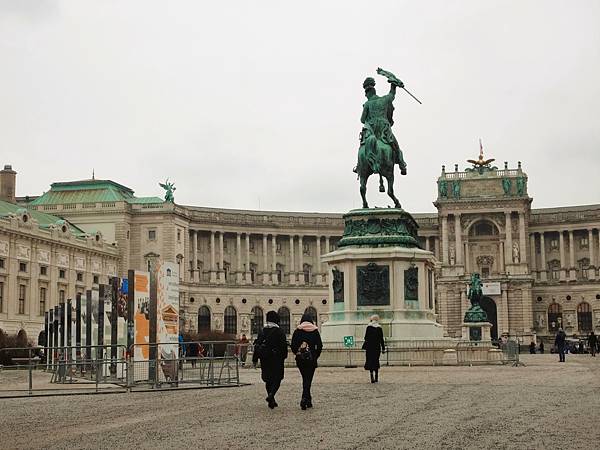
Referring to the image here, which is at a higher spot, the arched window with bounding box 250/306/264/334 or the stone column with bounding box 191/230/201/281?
the stone column with bounding box 191/230/201/281

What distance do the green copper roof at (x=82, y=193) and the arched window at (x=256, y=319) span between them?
2192 centimetres

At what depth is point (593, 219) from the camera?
125m

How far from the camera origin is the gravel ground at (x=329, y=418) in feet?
47.9

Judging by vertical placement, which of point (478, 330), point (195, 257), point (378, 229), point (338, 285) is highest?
point (195, 257)

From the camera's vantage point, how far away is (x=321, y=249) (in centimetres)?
12738

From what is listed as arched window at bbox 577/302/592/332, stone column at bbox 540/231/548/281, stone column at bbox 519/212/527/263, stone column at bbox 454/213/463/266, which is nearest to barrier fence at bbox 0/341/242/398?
stone column at bbox 454/213/463/266

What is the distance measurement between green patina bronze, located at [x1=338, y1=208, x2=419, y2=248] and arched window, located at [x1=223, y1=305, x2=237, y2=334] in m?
78.0

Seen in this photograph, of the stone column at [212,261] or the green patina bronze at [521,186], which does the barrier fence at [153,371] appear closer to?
the stone column at [212,261]

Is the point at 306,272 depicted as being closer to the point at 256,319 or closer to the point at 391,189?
the point at 256,319

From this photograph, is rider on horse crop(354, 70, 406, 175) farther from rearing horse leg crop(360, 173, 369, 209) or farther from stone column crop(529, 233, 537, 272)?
stone column crop(529, 233, 537, 272)

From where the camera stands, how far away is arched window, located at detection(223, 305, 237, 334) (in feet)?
389

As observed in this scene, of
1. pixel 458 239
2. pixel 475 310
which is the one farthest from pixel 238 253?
pixel 475 310

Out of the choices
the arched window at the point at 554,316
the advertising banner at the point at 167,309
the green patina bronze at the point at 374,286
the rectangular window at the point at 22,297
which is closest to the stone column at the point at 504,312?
the arched window at the point at 554,316

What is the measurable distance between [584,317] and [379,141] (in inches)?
3438
